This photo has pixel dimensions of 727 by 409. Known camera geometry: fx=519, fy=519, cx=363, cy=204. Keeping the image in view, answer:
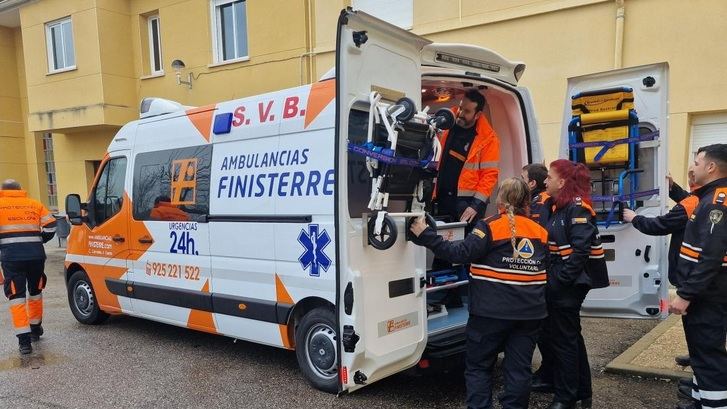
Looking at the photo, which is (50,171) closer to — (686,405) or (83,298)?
(83,298)

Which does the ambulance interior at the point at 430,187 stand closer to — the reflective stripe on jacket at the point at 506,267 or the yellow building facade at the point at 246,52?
the reflective stripe on jacket at the point at 506,267

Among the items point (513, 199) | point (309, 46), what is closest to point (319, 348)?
point (513, 199)

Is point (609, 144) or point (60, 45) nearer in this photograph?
point (609, 144)

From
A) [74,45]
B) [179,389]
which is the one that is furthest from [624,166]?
[74,45]

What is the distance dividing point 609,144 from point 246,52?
887cm

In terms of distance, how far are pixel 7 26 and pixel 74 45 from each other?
4840 mm

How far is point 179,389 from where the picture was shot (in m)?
4.22

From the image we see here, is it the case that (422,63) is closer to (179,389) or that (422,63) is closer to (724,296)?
(724,296)

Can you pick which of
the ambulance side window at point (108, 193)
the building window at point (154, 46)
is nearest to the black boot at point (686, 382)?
the ambulance side window at point (108, 193)

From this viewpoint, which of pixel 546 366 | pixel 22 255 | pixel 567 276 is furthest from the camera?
pixel 22 255

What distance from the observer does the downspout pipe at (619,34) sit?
23.6 feet

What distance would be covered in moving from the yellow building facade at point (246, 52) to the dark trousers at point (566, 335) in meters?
4.70

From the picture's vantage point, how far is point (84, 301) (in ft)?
20.4

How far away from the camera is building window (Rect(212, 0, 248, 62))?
11.5m
